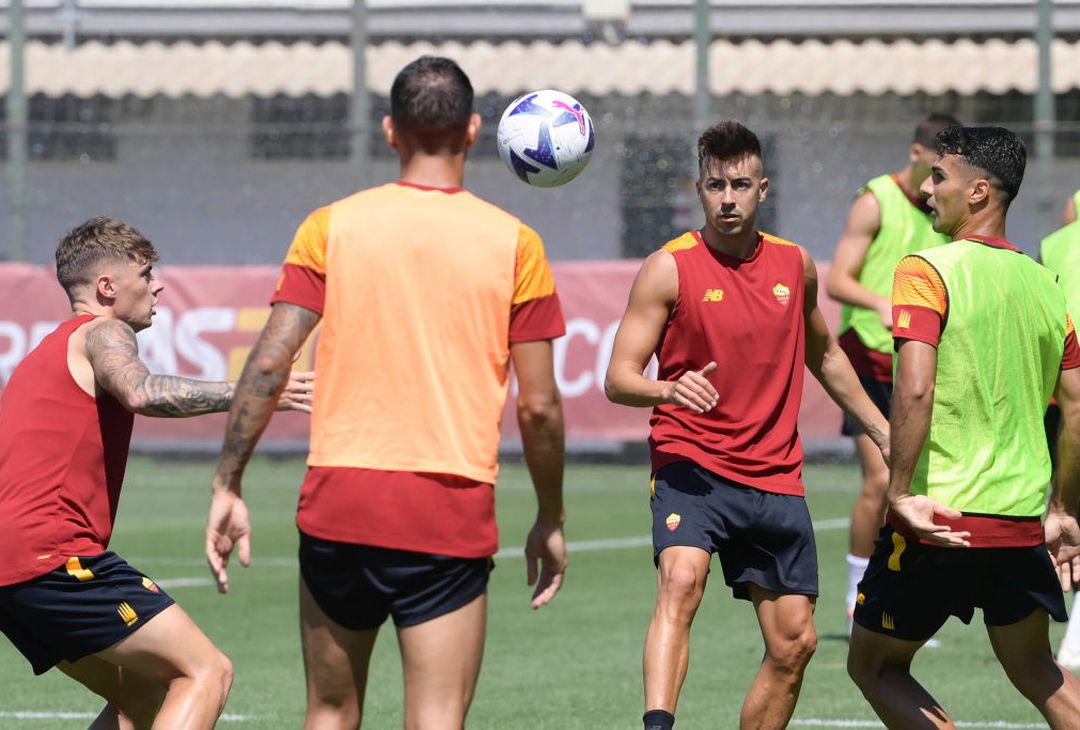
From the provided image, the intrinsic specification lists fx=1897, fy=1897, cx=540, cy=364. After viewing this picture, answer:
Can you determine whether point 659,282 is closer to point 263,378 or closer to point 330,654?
point 263,378

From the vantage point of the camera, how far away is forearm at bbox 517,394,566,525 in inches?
199

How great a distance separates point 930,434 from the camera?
235 inches

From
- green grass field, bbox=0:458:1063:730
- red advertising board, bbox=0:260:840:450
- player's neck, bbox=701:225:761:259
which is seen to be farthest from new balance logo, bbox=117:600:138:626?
red advertising board, bbox=0:260:840:450

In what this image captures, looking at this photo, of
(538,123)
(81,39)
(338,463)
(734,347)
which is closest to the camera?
(338,463)

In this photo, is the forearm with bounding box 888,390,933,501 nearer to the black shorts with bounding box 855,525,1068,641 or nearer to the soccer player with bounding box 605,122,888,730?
the black shorts with bounding box 855,525,1068,641

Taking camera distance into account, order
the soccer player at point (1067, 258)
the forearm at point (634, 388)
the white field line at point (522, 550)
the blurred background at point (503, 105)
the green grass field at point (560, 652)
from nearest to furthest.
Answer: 1. the forearm at point (634, 388)
2. the soccer player at point (1067, 258)
3. the green grass field at point (560, 652)
4. the white field line at point (522, 550)
5. the blurred background at point (503, 105)

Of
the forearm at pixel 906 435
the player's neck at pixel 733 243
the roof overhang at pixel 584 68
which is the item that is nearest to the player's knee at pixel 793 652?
the forearm at pixel 906 435

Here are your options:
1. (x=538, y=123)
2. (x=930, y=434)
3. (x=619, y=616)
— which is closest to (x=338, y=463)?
(x=930, y=434)

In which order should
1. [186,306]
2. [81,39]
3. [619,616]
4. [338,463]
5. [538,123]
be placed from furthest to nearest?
[81,39] < [186,306] < [619,616] < [538,123] < [338,463]

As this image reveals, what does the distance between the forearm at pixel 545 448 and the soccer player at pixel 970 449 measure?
123 cm

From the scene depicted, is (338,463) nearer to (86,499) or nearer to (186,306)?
(86,499)

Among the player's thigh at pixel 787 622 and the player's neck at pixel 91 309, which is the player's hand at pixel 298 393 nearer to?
the player's neck at pixel 91 309

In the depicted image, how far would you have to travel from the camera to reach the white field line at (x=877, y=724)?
25.3ft

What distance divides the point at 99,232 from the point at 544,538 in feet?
6.32
